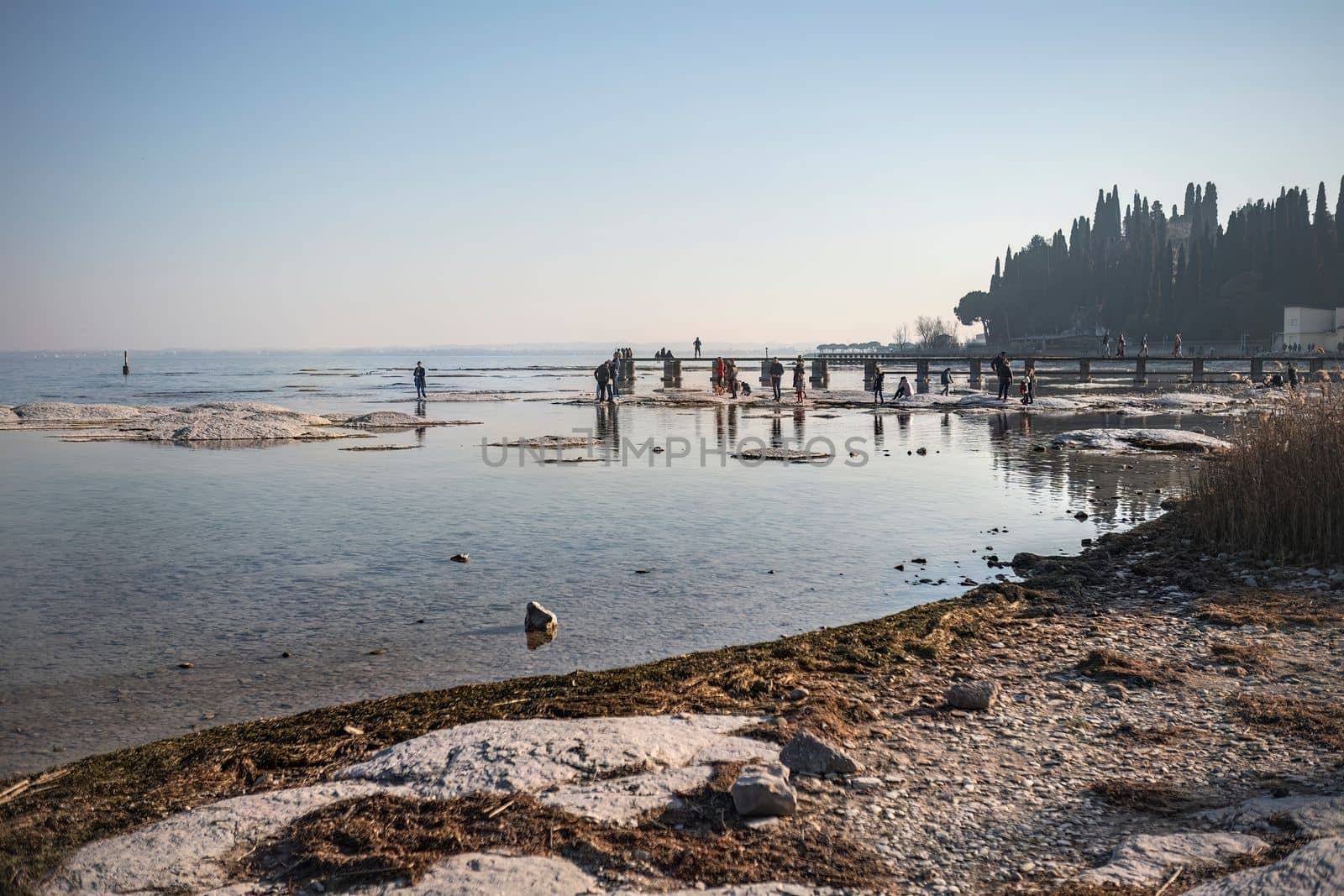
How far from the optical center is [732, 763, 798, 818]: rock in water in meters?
4.55

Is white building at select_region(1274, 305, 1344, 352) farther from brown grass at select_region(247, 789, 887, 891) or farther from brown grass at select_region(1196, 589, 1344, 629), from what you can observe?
brown grass at select_region(247, 789, 887, 891)

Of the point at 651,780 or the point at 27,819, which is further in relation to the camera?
the point at 651,780

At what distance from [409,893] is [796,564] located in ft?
24.0

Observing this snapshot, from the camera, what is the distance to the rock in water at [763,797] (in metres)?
4.55

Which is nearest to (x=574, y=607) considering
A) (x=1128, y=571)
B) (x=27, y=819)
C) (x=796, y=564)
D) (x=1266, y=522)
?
(x=796, y=564)

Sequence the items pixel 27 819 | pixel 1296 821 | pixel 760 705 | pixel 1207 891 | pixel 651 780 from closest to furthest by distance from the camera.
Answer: pixel 1207 891 → pixel 1296 821 → pixel 27 819 → pixel 651 780 → pixel 760 705

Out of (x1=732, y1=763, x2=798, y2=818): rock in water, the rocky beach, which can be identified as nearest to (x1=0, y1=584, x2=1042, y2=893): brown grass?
the rocky beach

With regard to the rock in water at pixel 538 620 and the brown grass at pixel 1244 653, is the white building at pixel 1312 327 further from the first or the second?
the rock in water at pixel 538 620

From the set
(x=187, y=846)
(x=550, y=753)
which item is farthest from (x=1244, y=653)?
(x=187, y=846)

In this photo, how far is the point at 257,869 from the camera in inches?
164

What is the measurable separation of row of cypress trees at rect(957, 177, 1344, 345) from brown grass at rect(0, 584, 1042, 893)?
109 m

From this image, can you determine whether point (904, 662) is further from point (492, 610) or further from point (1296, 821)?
point (492, 610)

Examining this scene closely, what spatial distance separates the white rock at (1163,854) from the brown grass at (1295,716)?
1.57 meters

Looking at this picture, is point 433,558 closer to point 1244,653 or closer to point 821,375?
point 1244,653
